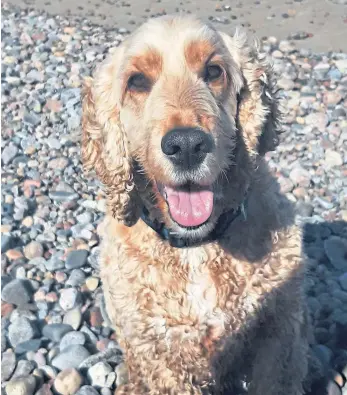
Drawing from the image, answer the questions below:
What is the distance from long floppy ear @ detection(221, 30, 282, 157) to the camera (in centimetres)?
341

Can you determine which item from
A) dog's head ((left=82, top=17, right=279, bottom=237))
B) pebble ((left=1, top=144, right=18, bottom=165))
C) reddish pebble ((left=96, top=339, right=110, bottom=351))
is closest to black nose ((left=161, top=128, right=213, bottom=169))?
dog's head ((left=82, top=17, right=279, bottom=237))

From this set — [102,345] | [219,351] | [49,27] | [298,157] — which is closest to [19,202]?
[102,345]

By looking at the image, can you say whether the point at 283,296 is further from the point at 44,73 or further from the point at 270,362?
the point at 44,73

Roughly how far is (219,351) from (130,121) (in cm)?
120

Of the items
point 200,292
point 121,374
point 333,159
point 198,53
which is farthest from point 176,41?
point 333,159

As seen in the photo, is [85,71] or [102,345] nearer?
[102,345]

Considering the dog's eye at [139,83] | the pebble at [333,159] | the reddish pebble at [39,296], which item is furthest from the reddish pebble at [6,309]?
the pebble at [333,159]

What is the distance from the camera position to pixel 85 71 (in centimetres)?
843

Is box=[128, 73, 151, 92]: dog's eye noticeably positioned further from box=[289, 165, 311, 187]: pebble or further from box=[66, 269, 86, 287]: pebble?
box=[289, 165, 311, 187]: pebble

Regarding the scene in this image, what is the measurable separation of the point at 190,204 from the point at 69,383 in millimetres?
1461

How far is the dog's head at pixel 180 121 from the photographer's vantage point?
10.1ft

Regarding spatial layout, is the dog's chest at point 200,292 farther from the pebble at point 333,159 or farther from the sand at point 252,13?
the sand at point 252,13

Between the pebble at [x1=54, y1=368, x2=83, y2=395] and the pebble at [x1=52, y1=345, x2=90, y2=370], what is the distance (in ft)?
0.46

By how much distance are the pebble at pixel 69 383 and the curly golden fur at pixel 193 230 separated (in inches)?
21.9
